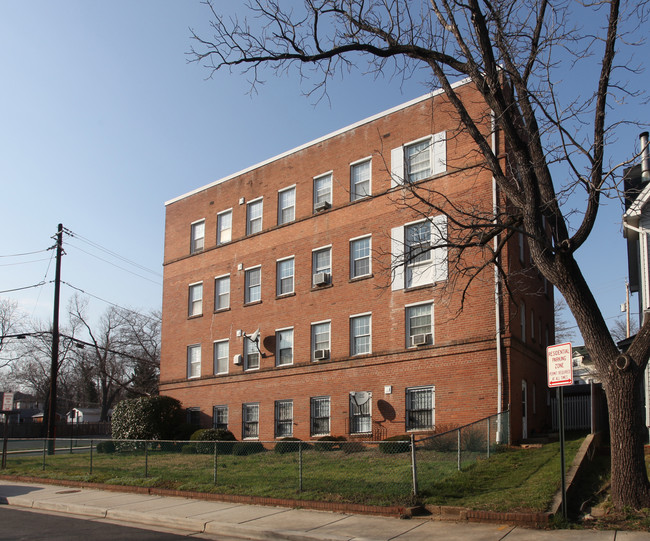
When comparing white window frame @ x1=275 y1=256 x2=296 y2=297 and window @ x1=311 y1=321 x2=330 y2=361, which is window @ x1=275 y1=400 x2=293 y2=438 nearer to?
→ window @ x1=311 y1=321 x2=330 y2=361

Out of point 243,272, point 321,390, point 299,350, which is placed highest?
point 243,272

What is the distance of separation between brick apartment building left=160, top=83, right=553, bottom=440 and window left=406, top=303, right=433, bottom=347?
4 centimetres

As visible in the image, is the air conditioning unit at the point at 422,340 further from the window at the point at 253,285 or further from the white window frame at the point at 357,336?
the window at the point at 253,285

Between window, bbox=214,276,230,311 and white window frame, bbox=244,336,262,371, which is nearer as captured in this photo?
white window frame, bbox=244,336,262,371

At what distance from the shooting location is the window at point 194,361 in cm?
3077

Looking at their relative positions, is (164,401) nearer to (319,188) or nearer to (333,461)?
(319,188)

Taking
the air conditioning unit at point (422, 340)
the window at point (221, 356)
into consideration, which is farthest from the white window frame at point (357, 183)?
the window at point (221, 356)

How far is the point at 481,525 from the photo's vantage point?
32.4 ft

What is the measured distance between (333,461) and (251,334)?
12.0 meters

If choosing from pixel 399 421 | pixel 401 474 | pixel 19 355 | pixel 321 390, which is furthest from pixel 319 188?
pixel 19 355

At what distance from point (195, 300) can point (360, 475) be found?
1924 centimetres

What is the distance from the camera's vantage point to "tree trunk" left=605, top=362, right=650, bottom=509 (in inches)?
375

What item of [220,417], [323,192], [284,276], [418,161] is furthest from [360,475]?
[220,417]

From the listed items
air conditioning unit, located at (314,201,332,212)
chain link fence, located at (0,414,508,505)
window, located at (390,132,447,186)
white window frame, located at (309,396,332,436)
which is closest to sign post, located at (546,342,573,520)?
chain link fence, located at (0,414,508,505)
